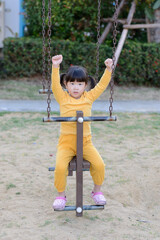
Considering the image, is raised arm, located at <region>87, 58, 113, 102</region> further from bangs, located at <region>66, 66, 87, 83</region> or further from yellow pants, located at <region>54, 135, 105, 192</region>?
yellow pants, located at <region>54, 135, 105, 192</region>

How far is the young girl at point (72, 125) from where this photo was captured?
2979 millimetres

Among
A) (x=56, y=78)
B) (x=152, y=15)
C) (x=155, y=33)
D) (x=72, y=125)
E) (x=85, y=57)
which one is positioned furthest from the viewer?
(x=155, y=33)

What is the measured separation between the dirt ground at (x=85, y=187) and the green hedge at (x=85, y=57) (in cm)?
386

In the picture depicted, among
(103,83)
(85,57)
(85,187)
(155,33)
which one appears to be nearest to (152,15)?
(155,33)

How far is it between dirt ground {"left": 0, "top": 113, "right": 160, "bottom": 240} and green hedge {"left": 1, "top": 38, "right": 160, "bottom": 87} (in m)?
3.86

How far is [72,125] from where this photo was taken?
3.05m

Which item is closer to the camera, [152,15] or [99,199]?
[99,199]

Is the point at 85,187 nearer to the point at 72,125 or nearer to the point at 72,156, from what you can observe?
the point at 72,156

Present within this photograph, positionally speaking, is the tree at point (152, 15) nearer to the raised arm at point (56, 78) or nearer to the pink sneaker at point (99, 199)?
the raised arm at point (56, 78)

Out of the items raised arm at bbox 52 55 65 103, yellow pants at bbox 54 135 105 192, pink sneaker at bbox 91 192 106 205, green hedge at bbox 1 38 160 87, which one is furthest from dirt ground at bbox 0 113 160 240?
green hedge at bbox 1 38 160 87

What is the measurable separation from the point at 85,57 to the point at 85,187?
6603mm

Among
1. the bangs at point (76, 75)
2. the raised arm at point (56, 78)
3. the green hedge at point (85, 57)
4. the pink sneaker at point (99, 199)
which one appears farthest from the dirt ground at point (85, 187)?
the green hedge at point (85, 57)

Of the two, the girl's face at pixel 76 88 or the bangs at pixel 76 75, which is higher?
the bangs at pixel 76 75

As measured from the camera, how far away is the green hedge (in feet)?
32.8
